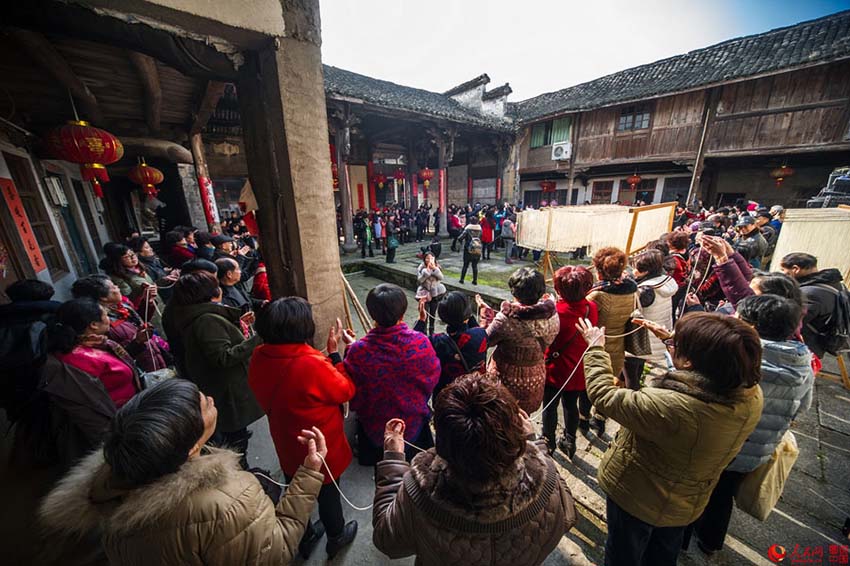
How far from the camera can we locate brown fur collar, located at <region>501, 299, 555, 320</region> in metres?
2.14

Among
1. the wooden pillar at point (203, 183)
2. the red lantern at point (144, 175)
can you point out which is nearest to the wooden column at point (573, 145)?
the wooden pillar at point (203, 183)

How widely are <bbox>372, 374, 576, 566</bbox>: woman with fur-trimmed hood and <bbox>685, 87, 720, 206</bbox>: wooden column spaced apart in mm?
15420

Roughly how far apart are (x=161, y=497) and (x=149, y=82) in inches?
218

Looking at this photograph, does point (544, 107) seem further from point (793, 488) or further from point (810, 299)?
point (793, 488)

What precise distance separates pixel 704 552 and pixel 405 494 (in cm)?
230

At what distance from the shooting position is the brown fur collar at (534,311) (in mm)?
2141

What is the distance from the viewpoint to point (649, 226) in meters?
6.14

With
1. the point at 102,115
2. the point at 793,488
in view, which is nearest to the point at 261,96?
the point at 793,488

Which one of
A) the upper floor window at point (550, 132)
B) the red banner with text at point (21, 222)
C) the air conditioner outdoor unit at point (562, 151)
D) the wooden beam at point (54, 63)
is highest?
the upper floor window at point (550, 132)

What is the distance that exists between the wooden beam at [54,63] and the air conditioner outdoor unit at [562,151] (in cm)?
1701

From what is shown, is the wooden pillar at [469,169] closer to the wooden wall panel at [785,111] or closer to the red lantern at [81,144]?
the wooden wall panel at [785,111]

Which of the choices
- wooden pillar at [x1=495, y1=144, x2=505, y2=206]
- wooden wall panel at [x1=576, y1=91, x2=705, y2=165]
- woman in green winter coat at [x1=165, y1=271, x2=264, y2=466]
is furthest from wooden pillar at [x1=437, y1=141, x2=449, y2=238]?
woman in green winter coat at [x1=165, y1=271, x2=264, y2=466]

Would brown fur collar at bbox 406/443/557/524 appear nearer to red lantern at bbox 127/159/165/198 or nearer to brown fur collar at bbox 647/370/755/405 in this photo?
brown fur collar at bbox 647/370/755/405

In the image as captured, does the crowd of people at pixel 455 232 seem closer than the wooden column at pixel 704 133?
Yes
